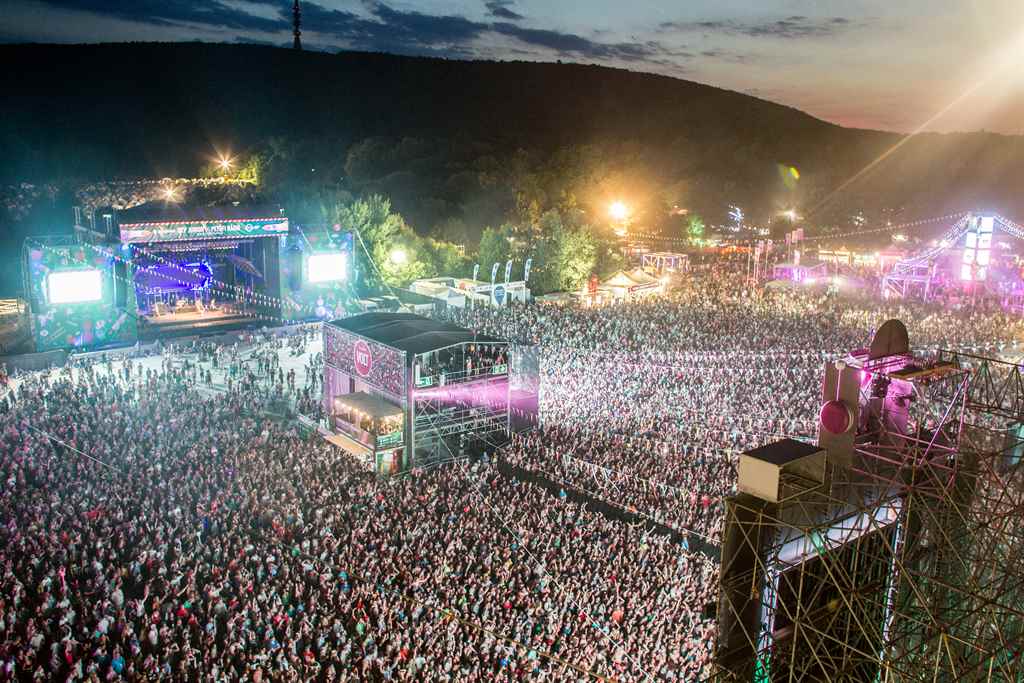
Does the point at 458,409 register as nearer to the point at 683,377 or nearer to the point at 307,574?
the point at 307,574

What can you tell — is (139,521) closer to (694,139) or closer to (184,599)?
(184,599)

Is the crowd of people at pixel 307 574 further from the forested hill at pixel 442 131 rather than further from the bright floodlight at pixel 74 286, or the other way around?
the forested hill at pixel 442 131

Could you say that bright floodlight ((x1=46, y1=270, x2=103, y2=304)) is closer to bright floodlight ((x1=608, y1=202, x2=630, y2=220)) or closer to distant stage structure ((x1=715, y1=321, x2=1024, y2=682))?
distant stage structure ((x1=715, y1=321, x2=1024, y2=682))

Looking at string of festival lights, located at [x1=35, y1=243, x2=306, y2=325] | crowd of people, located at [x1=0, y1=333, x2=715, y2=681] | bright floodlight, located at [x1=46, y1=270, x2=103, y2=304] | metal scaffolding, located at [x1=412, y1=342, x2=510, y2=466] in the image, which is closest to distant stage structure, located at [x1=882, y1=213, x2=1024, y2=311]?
metal scaffolding, located at [x1=412, y1=342, x2=510, y2=466]

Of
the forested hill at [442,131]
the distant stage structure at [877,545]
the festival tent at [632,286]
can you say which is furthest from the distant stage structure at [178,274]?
the forested hill at [442,131]

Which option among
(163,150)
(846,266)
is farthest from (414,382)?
(163,150)
